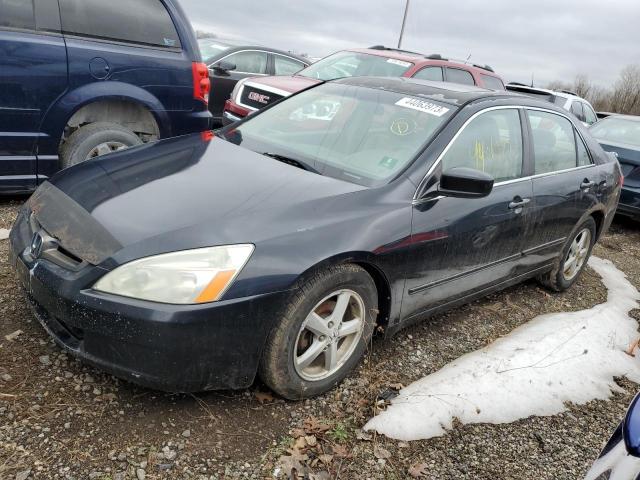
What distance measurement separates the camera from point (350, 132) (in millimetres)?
3346

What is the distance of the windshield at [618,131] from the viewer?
8094 millimetres

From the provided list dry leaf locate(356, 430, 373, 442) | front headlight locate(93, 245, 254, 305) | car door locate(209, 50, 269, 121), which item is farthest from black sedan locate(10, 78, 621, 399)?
car door locate(209, 50, 269, 121)

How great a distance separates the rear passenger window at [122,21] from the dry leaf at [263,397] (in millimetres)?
3347

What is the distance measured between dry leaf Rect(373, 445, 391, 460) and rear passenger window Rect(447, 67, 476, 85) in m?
6.35

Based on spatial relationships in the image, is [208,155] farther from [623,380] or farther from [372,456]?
[623,380]

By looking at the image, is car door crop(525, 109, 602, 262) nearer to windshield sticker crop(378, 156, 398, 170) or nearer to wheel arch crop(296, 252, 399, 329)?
windshield sticker crop(378, 156, 398, 170)

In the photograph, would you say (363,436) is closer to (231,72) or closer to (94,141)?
(94,141)

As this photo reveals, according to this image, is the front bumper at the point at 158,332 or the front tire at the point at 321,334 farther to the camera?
the front tire at the point at 321,334

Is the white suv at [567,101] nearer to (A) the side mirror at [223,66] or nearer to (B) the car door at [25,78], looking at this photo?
(A) the side mirror at [223,66]

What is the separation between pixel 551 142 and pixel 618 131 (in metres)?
5.42

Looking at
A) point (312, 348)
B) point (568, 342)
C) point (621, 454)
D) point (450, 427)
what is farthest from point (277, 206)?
point (568, 342)

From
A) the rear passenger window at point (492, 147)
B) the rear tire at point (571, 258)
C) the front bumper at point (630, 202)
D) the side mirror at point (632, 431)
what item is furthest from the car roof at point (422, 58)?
the side mirror at point (632, 431)

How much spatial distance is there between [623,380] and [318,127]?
2.53 m

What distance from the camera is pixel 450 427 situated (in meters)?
2.71
